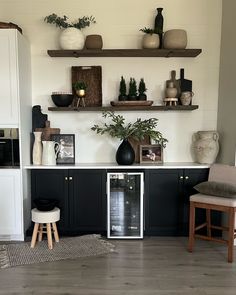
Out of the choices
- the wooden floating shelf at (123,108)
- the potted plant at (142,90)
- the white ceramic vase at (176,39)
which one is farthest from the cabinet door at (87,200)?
the white ceramic vase at (176,39)

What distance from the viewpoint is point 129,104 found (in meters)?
3.47

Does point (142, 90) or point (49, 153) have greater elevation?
point (142, 90)

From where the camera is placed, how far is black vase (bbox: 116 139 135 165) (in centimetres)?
342

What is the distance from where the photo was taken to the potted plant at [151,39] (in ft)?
11.1

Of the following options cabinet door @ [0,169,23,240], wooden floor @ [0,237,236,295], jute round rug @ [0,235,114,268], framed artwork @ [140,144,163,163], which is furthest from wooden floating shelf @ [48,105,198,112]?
wooden floor @ [0,237,236,295]

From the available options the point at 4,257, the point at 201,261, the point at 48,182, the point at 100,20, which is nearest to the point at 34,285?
the point at 4,257

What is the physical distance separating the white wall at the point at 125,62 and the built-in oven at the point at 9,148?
2.01 ft

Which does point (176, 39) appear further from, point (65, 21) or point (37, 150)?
point (37, 150)

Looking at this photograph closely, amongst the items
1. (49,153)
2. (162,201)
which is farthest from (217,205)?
(49,153)

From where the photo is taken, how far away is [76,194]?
341 cm

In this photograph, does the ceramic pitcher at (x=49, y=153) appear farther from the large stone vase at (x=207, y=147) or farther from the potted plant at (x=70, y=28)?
the large stone vase at (x=207, y=147)

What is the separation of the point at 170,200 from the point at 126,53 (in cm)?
175

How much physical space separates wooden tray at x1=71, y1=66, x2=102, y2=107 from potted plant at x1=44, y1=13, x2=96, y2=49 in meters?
0.31

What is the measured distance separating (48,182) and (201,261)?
5.92ft
